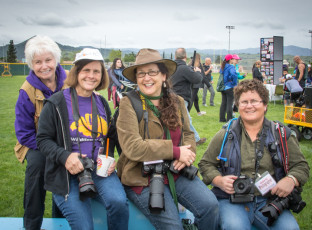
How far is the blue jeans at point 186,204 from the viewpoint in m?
2.31

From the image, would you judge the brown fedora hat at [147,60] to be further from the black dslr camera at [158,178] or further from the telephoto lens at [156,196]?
the telephoto lens at [156,196]

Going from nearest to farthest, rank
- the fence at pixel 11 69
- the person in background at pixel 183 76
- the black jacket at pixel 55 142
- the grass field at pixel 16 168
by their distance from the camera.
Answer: the black jacket at pixel 55 142 → the grass field at pixel 16 168 → the person in background at pixel 183 76 → the fence at pixel 11 69

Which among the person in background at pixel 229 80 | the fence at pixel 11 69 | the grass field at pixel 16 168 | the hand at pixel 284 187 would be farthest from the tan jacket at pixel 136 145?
the fence at pixel 11 69

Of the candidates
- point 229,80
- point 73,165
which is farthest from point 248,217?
point 229,80

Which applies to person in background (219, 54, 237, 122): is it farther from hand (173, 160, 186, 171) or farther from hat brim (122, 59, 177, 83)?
hand (173, 160, 186, 171)

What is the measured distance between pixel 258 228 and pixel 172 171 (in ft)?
3.11

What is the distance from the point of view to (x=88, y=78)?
2709 mm

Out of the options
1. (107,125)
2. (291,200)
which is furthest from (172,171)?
(291,200)

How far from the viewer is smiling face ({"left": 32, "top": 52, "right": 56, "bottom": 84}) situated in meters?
2.85

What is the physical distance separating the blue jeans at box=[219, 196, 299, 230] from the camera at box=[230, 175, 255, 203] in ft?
0.29

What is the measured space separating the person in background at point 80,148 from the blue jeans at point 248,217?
87 cm

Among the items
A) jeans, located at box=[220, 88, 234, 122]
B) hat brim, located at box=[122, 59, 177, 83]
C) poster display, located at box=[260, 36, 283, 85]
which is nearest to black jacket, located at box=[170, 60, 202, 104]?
jeans, located at box=[220, 88, 234, 122]

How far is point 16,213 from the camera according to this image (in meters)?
3.87

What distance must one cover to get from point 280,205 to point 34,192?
7.25 ft
